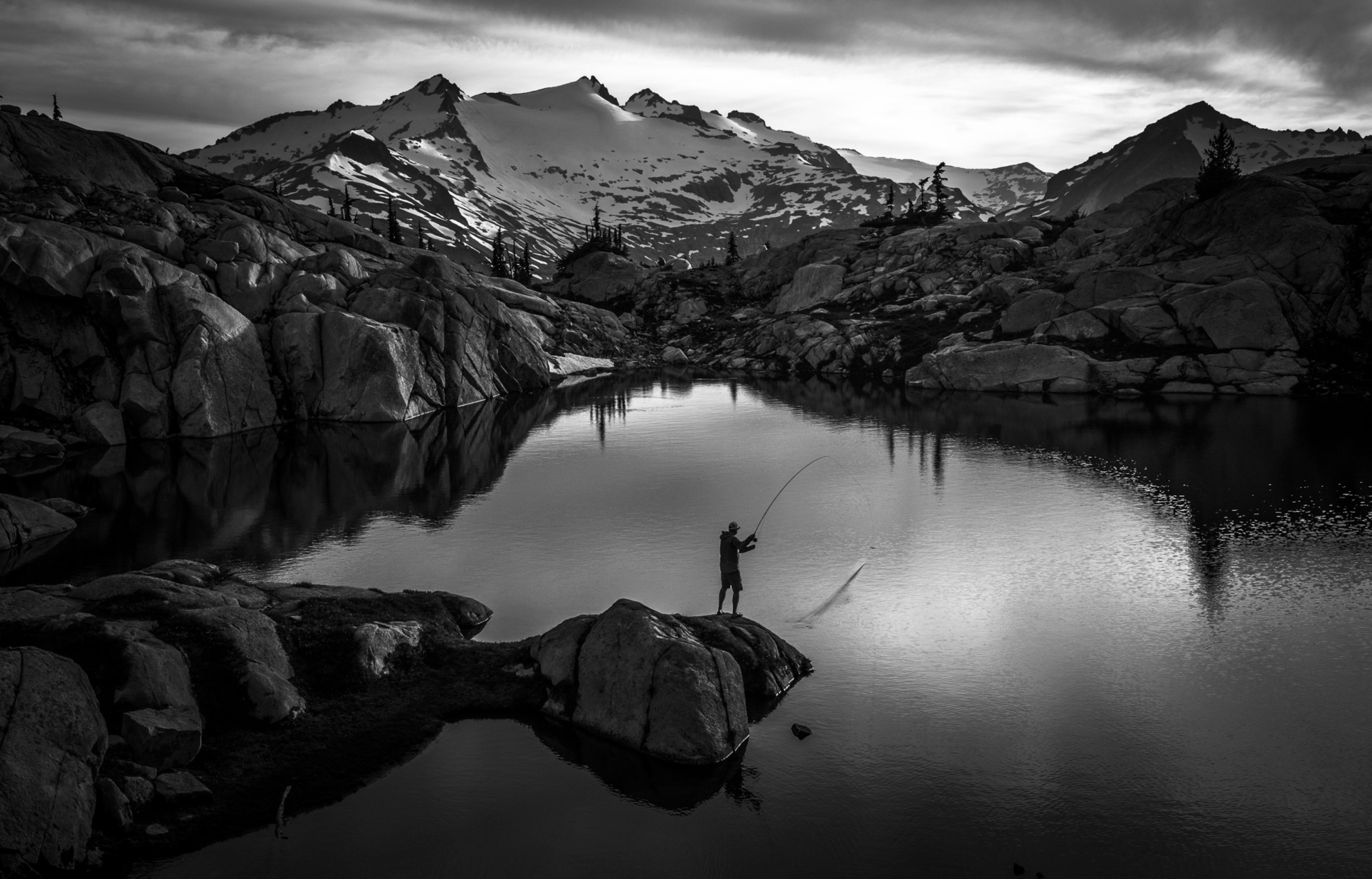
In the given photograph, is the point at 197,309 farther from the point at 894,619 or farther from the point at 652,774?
the point at 652,774

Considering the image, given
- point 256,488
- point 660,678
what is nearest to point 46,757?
point 660,678

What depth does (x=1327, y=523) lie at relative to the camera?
1447 inches

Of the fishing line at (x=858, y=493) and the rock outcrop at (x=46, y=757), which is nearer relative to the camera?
the rock outcrop at (x=46, y=757)

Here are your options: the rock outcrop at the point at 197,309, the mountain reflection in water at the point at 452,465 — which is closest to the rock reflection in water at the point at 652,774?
the mountain reflection in water at the point at 452,465

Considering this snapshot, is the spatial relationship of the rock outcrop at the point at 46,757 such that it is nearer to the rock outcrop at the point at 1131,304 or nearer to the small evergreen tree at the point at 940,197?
the rock outcrop at the point at 1131,304

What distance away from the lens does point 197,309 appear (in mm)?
65875

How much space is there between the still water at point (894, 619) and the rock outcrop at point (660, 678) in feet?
2.42

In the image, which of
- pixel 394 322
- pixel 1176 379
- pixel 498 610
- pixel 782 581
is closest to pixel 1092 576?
pixel 782 581

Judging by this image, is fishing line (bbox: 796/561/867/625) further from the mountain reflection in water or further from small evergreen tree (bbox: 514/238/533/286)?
small evergreen tree (bbox: 514/238/533/286)

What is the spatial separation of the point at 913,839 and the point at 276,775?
1388cm

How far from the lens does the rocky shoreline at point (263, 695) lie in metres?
15.3

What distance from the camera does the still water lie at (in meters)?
16.2

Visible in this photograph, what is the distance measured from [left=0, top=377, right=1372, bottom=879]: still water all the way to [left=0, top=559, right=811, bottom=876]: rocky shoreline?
2.91 ft

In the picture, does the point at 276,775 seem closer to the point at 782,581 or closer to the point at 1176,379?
the point at 782,581
